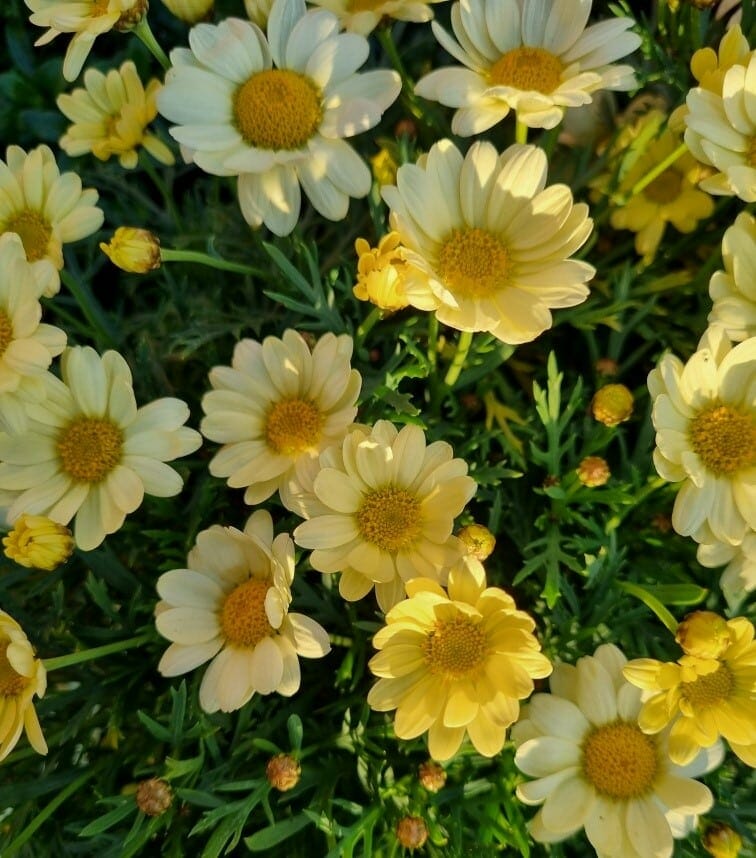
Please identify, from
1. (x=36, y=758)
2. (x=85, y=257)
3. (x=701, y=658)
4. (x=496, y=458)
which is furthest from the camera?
(x=85, y=257)

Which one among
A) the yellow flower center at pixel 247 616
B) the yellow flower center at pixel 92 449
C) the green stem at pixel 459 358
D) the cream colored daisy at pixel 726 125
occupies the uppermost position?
the cream colored daisy at pixel 726 125

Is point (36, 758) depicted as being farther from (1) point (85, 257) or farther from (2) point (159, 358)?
(1) point (85, 257)

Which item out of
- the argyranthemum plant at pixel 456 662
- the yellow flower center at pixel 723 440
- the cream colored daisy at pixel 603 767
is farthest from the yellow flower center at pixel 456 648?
the yellow flower center at pixel 723 440

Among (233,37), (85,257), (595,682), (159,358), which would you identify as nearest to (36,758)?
(159,358)

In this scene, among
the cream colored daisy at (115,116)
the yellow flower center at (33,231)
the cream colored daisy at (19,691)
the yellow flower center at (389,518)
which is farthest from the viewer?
the cream colored daisy at (115,116)

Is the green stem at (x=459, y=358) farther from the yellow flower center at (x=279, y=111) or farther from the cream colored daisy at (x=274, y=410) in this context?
the yellow flower center at (x=279, y=111)

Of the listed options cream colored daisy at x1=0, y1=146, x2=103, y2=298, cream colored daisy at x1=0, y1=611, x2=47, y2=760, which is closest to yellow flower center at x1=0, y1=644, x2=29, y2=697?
cream colored daisy at x1=0, y1=611, x2=47, y2=760
